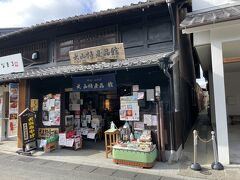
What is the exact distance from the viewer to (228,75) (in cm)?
1443

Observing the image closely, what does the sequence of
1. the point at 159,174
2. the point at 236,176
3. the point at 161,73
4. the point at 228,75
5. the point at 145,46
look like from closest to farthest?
the point at 236,176, the point at 159,174, the point at 161,73, the point at 145,46, the point at 228,75

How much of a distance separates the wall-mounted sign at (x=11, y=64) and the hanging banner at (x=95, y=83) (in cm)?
386

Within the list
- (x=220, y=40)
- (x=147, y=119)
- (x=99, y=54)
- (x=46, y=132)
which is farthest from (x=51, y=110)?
(x=220, y=40)

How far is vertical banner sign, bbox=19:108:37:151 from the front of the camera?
8.11 metres

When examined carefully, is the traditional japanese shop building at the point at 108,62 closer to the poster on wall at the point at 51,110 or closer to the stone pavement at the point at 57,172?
the poster on wall at the point at 51,110

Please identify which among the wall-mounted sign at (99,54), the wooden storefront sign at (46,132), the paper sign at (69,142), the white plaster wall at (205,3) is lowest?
the paper sign at (69,142)

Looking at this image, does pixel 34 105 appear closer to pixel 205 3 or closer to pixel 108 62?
pixel 108 62

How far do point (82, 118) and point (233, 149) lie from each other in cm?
671

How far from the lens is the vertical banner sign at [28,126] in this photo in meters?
8.11

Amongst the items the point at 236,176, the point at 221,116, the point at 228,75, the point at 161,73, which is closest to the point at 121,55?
the point at 161,73

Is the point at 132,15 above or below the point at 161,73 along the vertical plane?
above

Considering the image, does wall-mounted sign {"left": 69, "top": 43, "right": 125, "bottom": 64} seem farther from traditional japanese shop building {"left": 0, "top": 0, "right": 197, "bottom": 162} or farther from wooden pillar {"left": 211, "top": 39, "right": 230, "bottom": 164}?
wooden pillar {"left": 211, "top": 39, "right": 230, "bottom": 164}

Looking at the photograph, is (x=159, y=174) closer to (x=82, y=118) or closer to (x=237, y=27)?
(x=237, y=27)

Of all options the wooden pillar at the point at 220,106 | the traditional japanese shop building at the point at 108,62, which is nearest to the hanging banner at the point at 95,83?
the traditional japanese shop building at the point at 108,62
